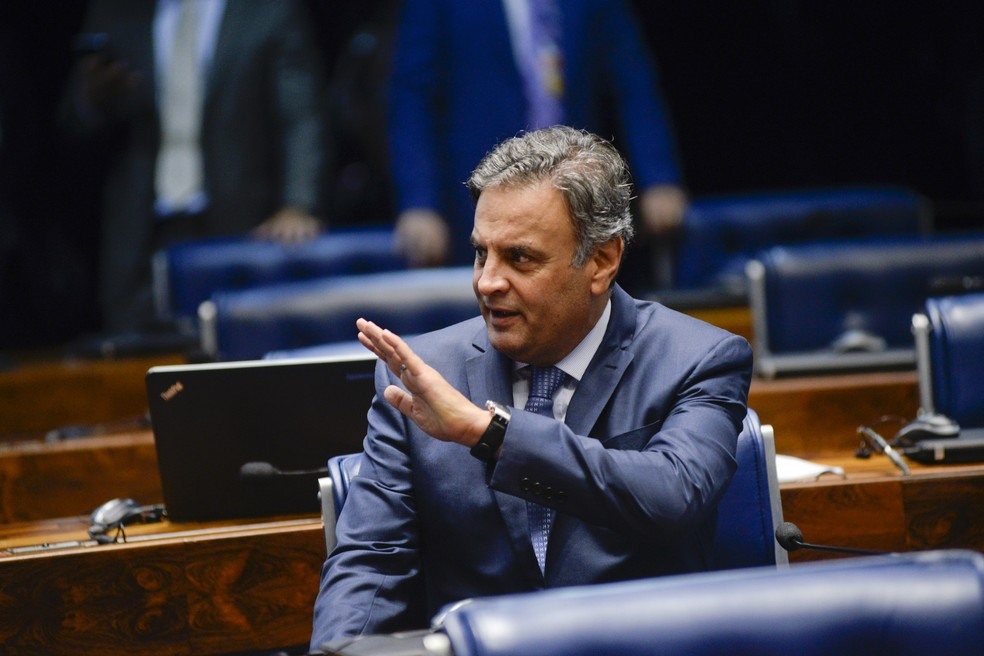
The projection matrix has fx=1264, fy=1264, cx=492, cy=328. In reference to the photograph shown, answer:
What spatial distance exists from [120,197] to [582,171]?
3118 millimetres

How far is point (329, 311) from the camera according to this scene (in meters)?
3.53


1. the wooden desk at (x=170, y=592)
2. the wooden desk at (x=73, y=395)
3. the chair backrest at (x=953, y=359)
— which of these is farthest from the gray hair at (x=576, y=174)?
the wooden desk at (x=73, y=395)

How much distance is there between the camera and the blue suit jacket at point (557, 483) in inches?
64.8

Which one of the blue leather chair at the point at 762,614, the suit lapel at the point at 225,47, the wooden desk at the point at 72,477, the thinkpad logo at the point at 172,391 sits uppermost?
the suit lapel at the point at 225,47

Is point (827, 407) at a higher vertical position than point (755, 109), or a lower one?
lower

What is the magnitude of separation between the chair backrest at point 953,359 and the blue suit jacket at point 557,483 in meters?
0.92

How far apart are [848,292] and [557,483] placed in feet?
7.50

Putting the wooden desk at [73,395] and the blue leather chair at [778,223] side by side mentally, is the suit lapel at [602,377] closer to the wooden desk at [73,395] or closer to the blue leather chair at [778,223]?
the wooden desk at [73,395]

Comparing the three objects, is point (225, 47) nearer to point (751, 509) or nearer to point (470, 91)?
point (470, 91)

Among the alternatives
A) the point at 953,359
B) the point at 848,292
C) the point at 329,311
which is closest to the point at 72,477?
the point at 329,311

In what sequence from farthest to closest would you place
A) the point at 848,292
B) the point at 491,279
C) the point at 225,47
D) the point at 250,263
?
1. the point at 225,47
2. the point at 250,263
3. the point at 848,292
4. the point at 491,279

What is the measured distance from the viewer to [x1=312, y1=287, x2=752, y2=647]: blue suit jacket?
5.40 ft

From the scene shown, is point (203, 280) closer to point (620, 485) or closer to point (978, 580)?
point (620, 485)

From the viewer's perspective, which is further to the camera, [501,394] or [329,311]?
[329,311]
